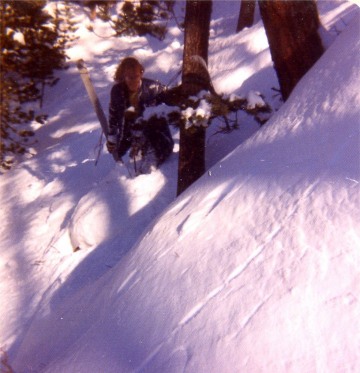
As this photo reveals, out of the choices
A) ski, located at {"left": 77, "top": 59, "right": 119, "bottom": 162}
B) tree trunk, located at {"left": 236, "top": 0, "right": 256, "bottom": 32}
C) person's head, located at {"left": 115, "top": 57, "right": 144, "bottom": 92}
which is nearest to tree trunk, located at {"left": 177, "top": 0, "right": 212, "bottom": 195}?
person's head, located at {"left": 115, "top": 57, "right": 144, "bottom": 92}

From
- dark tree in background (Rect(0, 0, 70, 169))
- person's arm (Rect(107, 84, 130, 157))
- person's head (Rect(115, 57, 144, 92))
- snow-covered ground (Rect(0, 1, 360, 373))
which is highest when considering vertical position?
dark tree in background (Rect(0, 0, 70, 169))

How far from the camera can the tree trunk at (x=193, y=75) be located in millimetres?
3676

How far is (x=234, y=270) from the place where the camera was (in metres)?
1.47

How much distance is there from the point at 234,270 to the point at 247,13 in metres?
7.64

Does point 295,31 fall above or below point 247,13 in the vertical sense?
below

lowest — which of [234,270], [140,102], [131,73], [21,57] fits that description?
[234,270]

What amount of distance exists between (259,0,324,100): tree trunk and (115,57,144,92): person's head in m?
1.48

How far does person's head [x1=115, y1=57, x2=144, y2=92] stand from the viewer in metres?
3.99

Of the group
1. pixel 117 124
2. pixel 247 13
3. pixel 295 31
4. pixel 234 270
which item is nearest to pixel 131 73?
pixel 117 124

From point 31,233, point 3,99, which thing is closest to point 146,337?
point 31,233

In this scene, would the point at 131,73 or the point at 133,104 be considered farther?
the point at 133,104

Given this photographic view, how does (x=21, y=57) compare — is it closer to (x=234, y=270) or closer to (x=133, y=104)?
(x=133, y=104)

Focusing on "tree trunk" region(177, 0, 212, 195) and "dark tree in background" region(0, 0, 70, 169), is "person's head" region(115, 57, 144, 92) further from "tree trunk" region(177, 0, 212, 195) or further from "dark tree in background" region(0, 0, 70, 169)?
"dark tree in background" region(0, 0, 70, 169)

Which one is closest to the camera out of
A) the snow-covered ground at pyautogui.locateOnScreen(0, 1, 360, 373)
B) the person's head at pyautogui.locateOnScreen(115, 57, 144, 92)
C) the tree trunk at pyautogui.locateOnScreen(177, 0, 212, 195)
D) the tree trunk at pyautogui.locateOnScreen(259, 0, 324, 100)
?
the snow-covered ground at pyautogui.locateOnScreen(0, 1, 360, 373)
